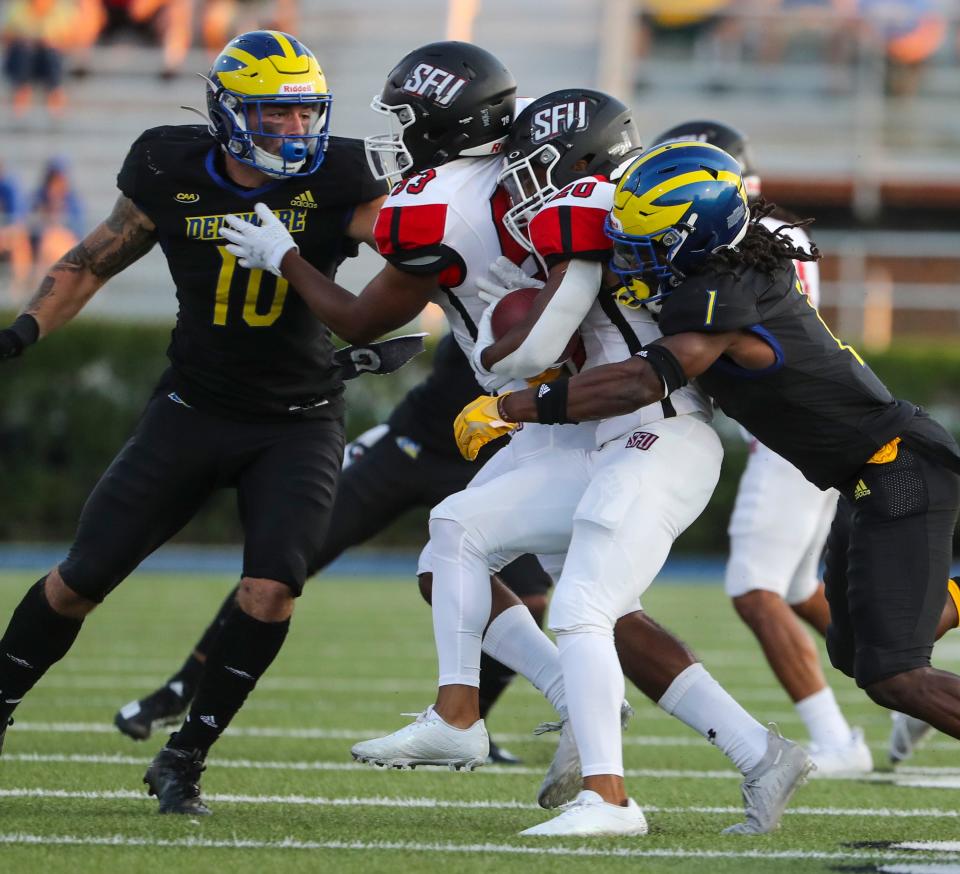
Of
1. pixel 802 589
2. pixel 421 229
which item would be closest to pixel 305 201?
pixel 421 229

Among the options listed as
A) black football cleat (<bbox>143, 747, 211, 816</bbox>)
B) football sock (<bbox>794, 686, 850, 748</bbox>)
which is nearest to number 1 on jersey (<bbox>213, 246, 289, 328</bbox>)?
black football cleat (<bbox>143, 747, 211, 816</bbox>)

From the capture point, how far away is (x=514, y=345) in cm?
398

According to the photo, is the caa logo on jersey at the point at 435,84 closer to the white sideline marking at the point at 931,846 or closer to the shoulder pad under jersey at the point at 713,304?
the shoulder pad under jersey at the point at 713,304

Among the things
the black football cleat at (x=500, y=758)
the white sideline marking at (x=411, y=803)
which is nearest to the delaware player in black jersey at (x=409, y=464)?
the black football cleat at (x=500, y=758)

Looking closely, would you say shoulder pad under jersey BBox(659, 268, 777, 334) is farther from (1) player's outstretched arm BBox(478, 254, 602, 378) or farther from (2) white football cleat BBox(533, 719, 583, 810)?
(2) white football cleat BBox(533, 719, 583, 810)

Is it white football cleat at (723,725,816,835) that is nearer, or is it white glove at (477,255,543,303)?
white football cleat at (723,725,816,835)

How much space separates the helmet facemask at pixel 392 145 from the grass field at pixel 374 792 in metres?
1.64

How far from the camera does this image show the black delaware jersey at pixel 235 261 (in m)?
4.54

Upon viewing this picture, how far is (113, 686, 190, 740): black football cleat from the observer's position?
5.41 metres

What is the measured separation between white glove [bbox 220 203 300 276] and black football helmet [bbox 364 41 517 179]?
0.32 m

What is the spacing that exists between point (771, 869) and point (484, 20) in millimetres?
17560

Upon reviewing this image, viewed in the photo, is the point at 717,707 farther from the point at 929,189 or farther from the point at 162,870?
the point at 929,189

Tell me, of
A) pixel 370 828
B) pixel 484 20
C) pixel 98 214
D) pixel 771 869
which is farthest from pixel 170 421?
pixel 484 20

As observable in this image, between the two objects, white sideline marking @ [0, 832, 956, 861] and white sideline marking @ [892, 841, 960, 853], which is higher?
white sideline marking @ [0, 832, 956, 861]
